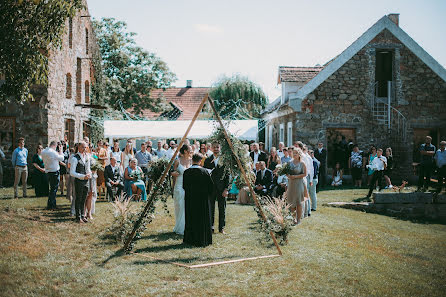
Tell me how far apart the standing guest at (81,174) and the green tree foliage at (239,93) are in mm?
25396

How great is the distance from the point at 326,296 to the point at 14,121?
53.3 ft

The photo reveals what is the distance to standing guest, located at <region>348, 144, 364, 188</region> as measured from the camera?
17.6 meters

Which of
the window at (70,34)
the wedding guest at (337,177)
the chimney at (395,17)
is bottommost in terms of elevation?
the wedding guest at (337,177)

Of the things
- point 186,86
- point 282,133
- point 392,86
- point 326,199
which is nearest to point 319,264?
point 326,199

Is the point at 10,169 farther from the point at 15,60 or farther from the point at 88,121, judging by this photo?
the point at 15,60

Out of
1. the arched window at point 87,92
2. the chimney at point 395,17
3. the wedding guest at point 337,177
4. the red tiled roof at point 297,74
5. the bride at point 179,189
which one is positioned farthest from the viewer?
the arched window at point 87,92

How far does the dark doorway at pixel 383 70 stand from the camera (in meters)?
19.8

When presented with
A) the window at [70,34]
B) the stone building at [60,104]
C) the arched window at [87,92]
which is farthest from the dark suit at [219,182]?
the arched window at [87,92]

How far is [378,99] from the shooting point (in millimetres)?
19500

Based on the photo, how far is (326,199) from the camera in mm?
14219

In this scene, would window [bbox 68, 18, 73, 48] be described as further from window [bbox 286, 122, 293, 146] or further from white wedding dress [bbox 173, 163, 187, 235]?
white wedding dress [bbox 173, 163, 187, 235]

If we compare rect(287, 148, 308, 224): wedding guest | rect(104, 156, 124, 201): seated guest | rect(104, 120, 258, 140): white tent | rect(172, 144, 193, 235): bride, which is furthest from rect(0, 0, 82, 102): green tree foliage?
rect(104, 120, 258, 140): white tent

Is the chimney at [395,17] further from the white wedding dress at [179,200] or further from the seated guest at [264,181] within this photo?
the white wedding dress at [179,200]

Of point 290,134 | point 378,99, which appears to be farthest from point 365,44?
point 290,134
